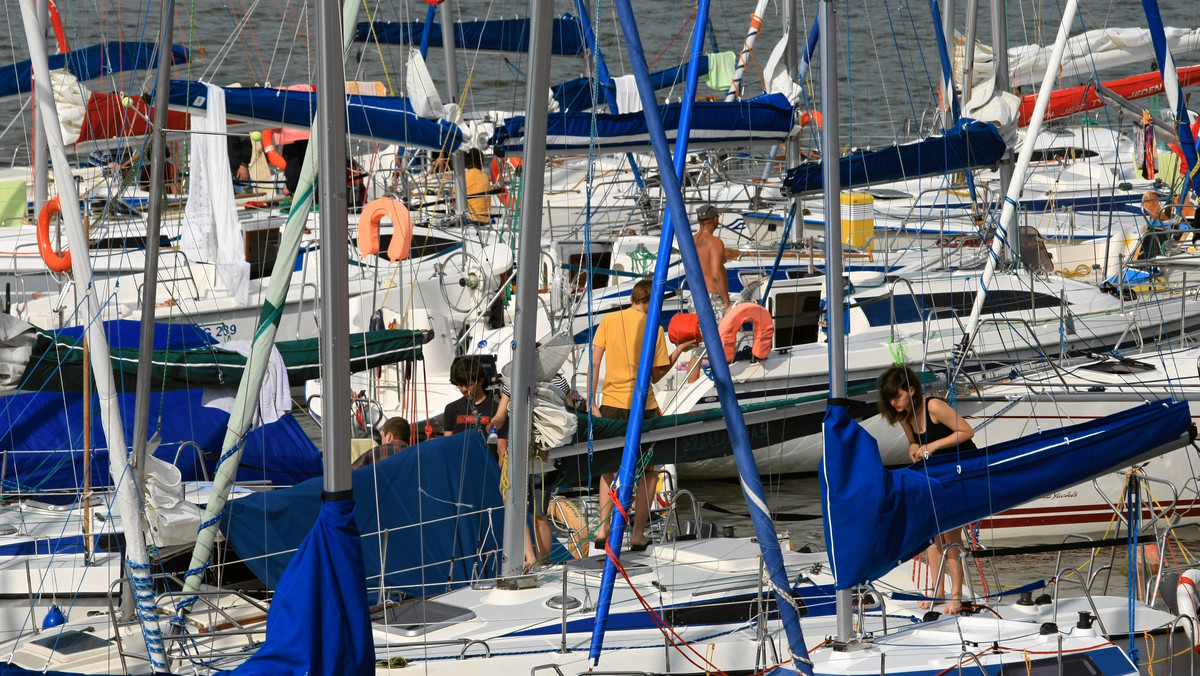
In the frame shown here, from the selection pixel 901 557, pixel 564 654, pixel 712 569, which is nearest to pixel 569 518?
pixel 712 569

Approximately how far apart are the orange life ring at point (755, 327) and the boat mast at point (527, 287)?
3735 millimetres

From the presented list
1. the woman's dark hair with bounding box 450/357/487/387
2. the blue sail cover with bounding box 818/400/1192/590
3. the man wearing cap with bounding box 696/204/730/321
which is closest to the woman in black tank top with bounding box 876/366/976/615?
the blue sail cover with bounding box 818/400/1192/590

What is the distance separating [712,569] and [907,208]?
33.9 feet

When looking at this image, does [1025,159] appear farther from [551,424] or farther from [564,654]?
[564,654]

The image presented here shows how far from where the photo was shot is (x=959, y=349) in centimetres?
1004

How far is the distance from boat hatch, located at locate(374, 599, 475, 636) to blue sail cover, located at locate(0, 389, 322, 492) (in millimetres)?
2142

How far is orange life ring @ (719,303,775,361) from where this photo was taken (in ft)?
34.2

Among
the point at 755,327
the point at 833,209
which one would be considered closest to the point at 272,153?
the point at 755,327

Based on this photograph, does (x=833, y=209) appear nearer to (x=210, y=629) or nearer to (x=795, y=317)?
(x=210, y=629)

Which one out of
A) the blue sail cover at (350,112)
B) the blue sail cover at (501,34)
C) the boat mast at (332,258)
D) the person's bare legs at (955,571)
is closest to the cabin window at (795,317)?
the blue sail cover at (350,112)

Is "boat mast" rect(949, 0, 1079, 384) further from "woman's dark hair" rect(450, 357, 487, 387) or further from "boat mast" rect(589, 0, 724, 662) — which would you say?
"boat mast" rect(589, 0, 724, 662)

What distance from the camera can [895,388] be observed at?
7078 mm

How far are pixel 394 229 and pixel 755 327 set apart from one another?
9.21ft

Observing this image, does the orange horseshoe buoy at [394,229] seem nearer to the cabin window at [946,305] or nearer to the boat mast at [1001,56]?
the cabin window at [946,305]
